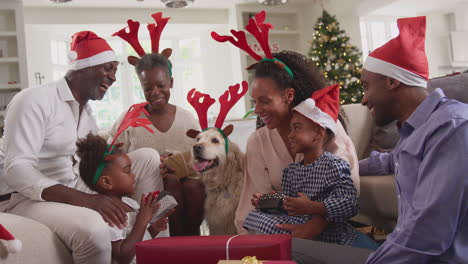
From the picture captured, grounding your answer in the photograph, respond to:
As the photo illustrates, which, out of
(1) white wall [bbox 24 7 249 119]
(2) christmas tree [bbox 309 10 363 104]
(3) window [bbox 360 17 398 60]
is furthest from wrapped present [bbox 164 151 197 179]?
(3) window [bbox 360 17 398 60]

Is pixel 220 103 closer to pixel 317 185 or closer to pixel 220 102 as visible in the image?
pixel 220 102

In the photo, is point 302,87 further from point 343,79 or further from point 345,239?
point 343,79

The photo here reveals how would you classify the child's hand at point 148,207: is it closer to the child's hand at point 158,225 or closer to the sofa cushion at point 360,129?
the child's hand at point 158,225

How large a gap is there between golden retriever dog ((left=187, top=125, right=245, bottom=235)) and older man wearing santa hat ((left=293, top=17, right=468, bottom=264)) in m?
0.87

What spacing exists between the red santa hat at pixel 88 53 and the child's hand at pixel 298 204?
3.57ft

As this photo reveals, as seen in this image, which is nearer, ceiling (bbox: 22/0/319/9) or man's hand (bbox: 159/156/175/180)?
man's hand (bbox: 159/156/175/180)

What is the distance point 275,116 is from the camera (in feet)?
6.01

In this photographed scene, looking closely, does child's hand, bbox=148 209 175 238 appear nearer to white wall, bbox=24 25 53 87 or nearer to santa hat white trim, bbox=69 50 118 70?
santa hat white trim, bbox=69 50 118 70

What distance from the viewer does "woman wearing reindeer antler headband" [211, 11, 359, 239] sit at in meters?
1.83

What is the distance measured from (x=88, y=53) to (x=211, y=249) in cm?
122

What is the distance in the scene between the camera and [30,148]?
1.72m

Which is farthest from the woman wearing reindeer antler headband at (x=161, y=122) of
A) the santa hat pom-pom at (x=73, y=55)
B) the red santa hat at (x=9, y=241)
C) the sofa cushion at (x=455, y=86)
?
the sofa cushion at (x=455, y=86)

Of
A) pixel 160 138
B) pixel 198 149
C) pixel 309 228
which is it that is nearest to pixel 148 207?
pixel 198 149

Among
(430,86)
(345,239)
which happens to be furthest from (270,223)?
(430,86)
